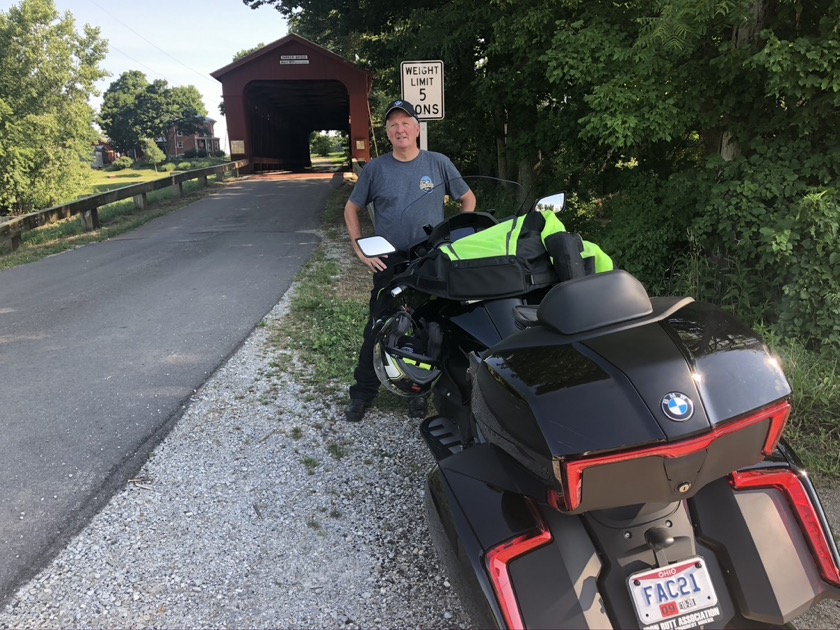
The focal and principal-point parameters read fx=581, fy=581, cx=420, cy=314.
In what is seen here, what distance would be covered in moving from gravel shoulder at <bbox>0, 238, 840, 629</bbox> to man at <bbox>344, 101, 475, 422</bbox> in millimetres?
380

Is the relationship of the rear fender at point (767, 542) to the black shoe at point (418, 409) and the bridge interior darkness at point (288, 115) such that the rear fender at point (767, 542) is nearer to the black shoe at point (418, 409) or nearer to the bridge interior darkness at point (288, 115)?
the black shoe at point (418, 409)

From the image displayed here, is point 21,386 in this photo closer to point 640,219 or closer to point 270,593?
point 270,593

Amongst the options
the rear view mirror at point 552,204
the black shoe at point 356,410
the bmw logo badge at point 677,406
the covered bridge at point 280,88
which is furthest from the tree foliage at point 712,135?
the covered bridge at point 280,88

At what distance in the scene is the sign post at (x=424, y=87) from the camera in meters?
6.91

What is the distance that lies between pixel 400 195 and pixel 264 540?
7.34 ft

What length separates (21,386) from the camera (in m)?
4.60

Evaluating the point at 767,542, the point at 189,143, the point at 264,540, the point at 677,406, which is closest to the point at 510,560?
the point at 677,406

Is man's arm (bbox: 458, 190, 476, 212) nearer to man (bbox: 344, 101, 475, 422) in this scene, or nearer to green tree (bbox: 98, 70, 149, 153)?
man (bbox: 344, 101, 475, 422)

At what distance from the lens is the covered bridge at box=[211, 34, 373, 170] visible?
74.3 ft

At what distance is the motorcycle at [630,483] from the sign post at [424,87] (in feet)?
18.3

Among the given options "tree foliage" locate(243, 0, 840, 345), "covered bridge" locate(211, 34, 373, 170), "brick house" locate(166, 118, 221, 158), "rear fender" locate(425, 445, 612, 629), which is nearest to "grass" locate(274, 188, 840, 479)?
"tree foliage" locate(243, 0, 840, 345)

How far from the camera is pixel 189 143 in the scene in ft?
352

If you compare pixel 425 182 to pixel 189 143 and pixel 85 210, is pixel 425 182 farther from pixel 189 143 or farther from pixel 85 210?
pixel 189 143

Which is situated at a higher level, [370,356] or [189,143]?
[189,143]
